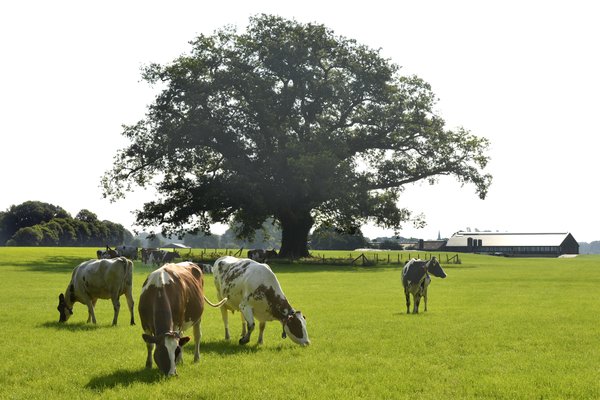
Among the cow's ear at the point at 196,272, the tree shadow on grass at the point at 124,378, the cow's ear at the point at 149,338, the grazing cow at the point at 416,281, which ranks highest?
the cow's ear at the point at 196,272

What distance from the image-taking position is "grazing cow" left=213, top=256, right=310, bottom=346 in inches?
586

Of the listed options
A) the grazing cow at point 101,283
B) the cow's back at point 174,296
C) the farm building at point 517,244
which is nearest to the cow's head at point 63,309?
the grazing cow at point 101,283

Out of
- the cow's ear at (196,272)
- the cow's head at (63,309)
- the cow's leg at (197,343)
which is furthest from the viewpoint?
the cow's head at (63,309)

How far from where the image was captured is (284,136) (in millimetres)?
62438

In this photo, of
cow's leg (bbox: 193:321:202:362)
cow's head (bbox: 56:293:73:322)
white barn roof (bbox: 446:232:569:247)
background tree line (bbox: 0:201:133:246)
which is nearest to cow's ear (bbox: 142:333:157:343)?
cow's leg (bbox: 193:321:202:362)

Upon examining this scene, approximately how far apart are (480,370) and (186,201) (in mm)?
54128

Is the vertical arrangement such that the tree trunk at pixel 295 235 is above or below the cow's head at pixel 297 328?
above

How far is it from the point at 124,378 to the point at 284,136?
2035 inches

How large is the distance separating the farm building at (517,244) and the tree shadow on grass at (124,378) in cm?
14740

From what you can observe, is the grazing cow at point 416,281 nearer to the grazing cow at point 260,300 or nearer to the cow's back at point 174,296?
the grazing cow at point 260,300

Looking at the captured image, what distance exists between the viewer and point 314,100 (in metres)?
66.2

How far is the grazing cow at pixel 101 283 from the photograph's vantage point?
19244mm

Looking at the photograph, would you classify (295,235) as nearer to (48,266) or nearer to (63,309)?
(48,266)

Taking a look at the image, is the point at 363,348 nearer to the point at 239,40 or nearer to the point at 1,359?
the point at 1,359
